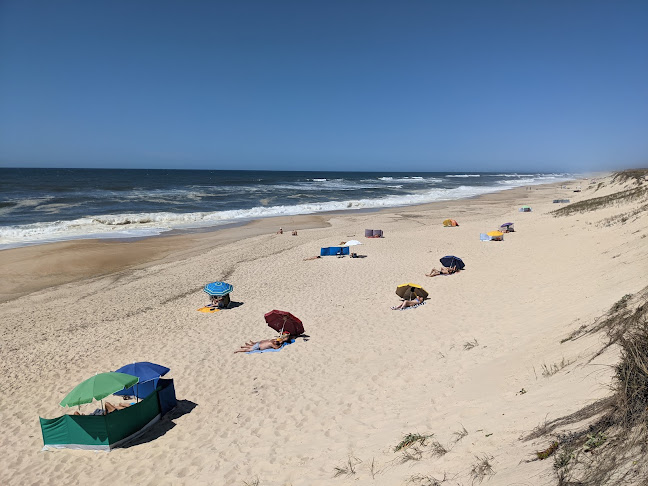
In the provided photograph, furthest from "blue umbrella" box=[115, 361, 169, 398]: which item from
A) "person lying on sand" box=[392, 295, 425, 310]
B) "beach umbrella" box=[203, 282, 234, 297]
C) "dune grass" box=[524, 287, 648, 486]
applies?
"person lying on sand" box=[392, 295, 425, 310]

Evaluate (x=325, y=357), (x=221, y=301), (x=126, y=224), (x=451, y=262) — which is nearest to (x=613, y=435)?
(x=325, y=357)

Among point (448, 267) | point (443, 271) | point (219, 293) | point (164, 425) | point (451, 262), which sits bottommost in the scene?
point (164, 425)

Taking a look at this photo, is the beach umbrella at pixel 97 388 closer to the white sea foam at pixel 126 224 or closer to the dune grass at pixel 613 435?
the dune grass at pixel 613 435

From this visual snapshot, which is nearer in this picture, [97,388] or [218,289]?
[97,388]

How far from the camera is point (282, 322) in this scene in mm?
10203

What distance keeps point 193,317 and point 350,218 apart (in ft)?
79.0

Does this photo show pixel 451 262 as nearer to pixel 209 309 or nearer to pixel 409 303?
pixel 409 303

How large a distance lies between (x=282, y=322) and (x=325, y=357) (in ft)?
4.90

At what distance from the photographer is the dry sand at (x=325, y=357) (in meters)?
5.38

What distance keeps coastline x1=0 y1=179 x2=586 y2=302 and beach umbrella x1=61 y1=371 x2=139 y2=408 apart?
1085 centimetres

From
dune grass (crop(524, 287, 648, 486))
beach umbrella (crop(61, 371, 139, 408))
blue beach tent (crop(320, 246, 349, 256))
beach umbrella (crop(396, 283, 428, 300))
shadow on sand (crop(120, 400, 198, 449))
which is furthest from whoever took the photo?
blue beach tent (crop(320, 246, 349, 256))

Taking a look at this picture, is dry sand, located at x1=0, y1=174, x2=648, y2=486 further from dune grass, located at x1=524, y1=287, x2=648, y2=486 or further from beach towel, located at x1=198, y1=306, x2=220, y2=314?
beach towel, located at x1=198, y1=306, x2=220, y2=314

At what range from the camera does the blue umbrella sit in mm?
7441

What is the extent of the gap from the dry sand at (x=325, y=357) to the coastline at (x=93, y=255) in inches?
7.9
